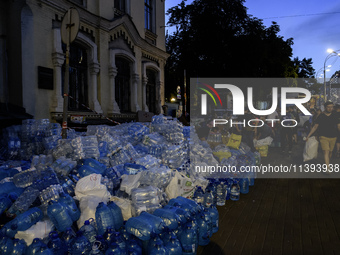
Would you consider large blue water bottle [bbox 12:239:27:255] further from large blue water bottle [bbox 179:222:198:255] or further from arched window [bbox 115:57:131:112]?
arched window [bbox 115:57:131:112]

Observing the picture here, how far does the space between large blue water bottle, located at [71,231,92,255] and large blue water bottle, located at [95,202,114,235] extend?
345 mm

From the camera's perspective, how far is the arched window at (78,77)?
37.6 feet

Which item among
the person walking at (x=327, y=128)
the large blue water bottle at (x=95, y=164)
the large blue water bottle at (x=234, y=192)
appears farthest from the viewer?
the person walking at (x=327, y=128)

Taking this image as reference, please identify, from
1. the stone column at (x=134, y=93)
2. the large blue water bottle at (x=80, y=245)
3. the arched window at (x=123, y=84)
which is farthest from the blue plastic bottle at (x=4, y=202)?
the stone column at (x=134, y=93)

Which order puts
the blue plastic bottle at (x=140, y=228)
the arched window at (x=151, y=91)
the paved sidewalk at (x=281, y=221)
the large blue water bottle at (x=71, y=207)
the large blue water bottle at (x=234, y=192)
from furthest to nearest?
1. the arched window at (x=151, y=91)
2. the large blue water bottle at (x=234, y=192)
3. the paved sidewalk at (x=281, y=221)
4. the large blue water bottle at (x=71, y=207)
5. the blue plastic bottle at (x=140, y=228)

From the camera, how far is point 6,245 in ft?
10.6

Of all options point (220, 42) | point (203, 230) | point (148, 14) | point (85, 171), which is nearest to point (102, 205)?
point (85, 171)

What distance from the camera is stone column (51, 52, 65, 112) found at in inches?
396

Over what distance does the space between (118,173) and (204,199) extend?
5.73ft

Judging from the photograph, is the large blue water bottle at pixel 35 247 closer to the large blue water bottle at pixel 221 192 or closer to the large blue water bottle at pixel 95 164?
the large blue water bottle at pixel 95 164

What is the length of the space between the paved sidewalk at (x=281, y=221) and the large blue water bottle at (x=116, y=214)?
1.26m

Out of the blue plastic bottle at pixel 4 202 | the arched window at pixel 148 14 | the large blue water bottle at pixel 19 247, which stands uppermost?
the arched window at pixel 148 14

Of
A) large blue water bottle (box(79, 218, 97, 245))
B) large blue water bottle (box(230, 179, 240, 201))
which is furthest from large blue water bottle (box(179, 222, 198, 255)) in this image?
large blue water bottle (box(230, 179, 240, 201))

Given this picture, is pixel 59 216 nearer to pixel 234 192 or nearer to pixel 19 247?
pixel 19 247
